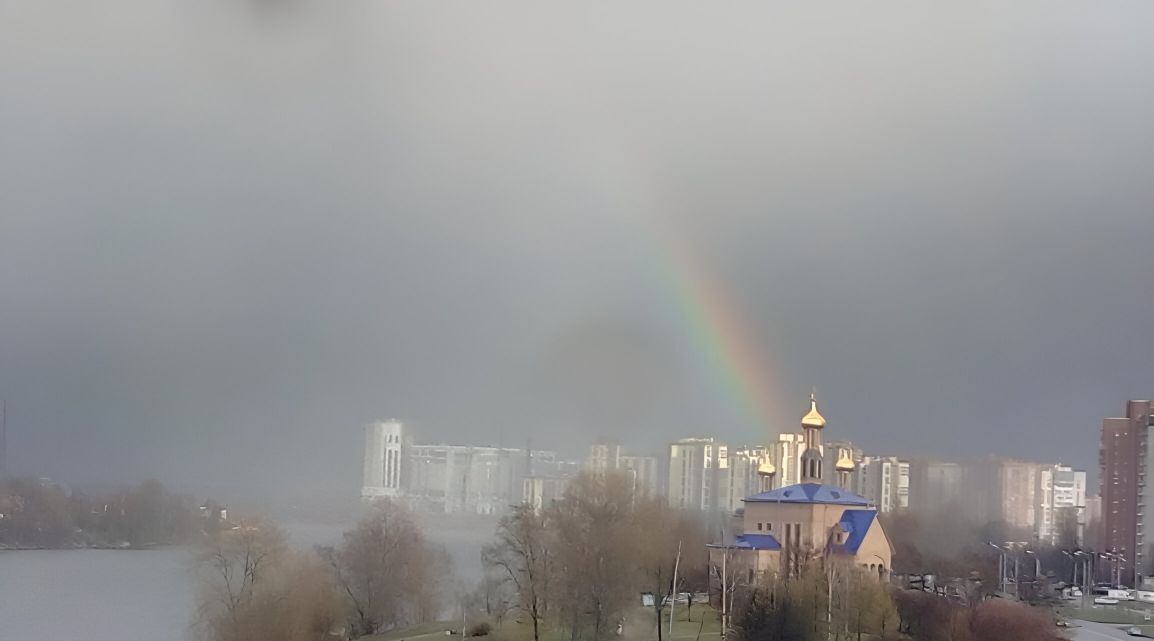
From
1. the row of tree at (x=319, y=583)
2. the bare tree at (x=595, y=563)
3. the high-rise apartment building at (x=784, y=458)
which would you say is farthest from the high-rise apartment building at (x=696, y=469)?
the bare tree at (x=595, y=563)

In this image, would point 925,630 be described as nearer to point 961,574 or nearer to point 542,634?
point 542,634

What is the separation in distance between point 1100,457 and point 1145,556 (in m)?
3.24

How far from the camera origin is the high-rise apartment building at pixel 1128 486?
25.0 m

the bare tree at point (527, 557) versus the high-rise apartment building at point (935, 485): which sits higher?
the high-rise apartment building at point (935, 485)

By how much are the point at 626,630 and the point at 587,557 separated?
3.24ft

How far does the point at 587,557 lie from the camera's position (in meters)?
13.1

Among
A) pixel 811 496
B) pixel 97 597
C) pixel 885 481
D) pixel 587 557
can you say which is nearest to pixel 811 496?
pixel 811 496

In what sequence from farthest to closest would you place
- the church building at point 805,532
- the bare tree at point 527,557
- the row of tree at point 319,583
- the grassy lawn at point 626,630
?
1. the church building at point 805,532
2. the bare tree at point 527,557
3. the grassy lawn at point 626,630
4. the row of tree at point 319,583

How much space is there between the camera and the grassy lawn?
43.9 ft

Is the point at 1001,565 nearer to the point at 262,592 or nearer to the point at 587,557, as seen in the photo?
the point at 587,557

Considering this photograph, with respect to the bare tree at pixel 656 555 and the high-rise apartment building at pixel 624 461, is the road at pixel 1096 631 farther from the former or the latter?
the high-rise apartment building at pixel 624 461

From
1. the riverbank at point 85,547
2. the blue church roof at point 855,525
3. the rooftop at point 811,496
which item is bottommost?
the riverbank at point 85,547

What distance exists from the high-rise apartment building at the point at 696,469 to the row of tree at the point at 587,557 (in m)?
13.5

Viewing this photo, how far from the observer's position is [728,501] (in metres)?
28.1
